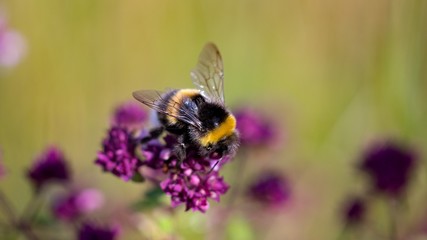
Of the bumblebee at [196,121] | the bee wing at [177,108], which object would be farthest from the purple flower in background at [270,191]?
the bee wing at [177,108]

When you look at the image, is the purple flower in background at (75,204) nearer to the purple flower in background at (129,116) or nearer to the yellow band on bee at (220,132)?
the purple flower in background at (129,116)

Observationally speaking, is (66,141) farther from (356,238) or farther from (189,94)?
(189,94)

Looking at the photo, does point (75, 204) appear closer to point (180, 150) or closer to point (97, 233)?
point (97, 233)

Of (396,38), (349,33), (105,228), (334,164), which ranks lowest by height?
(105,228)

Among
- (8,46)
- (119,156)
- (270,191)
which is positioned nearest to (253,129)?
(270,191)

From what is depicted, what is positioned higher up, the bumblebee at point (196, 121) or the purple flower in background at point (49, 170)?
the bumblebee at point (196, 121)

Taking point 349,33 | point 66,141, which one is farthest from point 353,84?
point 66,141
